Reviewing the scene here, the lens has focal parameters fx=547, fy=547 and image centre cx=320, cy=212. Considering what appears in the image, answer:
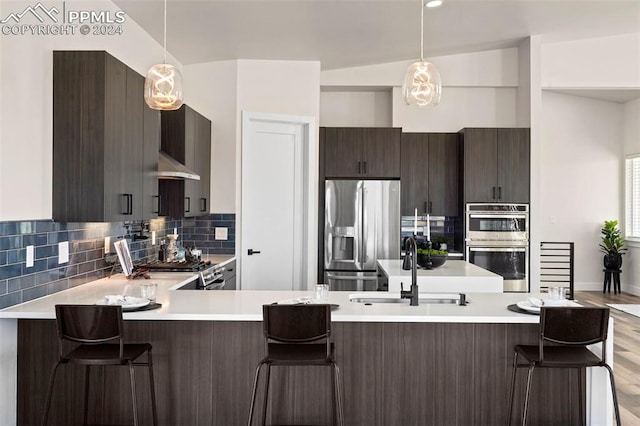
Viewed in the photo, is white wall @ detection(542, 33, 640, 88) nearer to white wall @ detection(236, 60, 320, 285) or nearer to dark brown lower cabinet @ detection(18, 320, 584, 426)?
white wall @ detection(236, 60, 320, 285)

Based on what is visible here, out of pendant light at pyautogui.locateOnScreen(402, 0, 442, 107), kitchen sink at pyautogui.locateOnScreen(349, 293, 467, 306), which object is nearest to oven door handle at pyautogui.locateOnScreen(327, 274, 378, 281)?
kitchen sink at pyautogui.locateOnScreen(349, 293, 467, 306)

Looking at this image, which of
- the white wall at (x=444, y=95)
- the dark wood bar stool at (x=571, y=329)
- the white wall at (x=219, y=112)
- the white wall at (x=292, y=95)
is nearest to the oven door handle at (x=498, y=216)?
the white wall at (x=444, y=95)

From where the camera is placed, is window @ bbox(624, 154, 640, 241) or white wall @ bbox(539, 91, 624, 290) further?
white wall @ bbox(539, 91, 624, 290)

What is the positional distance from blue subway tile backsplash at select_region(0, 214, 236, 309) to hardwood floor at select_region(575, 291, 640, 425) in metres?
3.63

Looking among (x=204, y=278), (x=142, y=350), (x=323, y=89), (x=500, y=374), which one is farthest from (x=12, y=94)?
(x=323, y=89)

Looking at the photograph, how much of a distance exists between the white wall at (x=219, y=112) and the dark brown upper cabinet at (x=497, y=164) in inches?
106

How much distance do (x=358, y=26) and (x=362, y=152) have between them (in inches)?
65.0

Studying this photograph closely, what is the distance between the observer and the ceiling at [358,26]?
444cm

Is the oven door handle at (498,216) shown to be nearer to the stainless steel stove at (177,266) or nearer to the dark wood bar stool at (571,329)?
the stainless steel stove at (177,266)

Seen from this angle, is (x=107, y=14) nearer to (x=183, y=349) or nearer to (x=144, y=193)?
(x=144, y=193)

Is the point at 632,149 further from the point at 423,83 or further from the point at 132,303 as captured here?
the point at 132,303

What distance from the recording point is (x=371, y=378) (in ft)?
9.60

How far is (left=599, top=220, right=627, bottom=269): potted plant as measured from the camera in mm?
8484

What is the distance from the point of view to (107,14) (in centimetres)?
387
